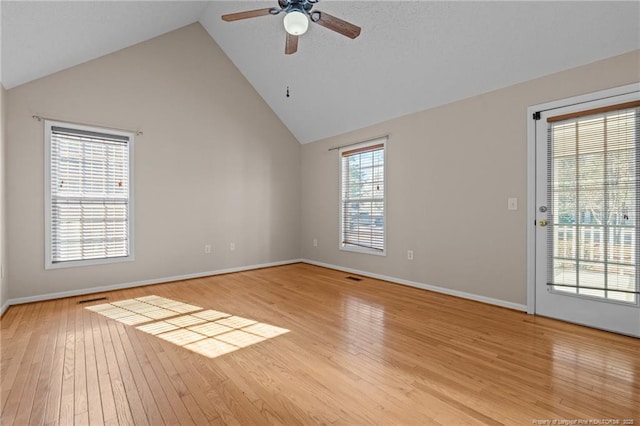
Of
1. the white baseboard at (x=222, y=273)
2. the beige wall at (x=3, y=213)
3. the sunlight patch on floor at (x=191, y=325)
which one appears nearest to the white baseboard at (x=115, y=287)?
the white baseboard at (x=222, y=273)

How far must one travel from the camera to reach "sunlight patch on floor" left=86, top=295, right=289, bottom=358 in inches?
96.9

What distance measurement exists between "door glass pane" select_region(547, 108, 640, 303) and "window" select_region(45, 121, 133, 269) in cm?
511

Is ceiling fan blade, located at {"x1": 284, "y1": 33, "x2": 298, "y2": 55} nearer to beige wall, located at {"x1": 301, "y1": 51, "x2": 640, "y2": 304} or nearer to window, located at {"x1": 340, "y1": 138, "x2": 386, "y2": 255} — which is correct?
beige wall, located at {"x1": 301, "y1": 51, "x2": 640, "y2": 304}

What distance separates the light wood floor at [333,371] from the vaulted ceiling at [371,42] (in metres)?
2.55

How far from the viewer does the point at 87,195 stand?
3.93 m

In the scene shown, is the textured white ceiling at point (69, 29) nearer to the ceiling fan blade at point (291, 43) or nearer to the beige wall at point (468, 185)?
the ceiling fan blade at point (291, 43)

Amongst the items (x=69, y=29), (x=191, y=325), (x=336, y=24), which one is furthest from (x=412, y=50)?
(x=191, y=325)

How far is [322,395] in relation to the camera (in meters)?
1.77

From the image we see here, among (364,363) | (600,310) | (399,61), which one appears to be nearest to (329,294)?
(364,363)

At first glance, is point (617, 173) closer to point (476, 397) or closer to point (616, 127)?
point (616, 127)

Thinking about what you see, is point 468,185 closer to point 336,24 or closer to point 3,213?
point 336,24

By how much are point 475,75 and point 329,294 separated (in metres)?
3.10

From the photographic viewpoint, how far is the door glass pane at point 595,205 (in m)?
2.63

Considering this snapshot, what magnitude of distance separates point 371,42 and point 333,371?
353 cm
